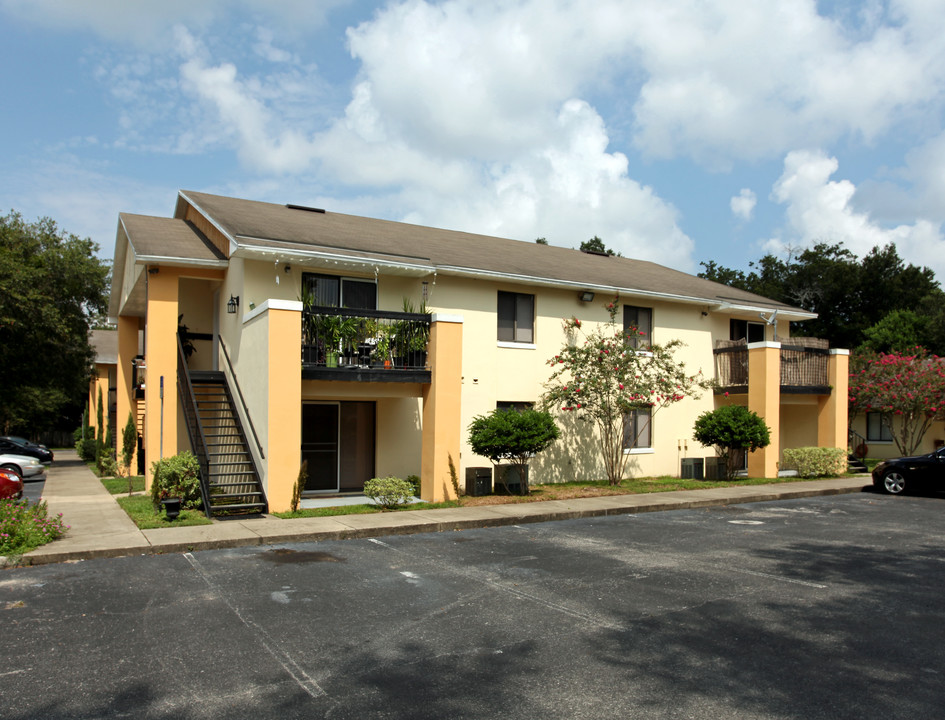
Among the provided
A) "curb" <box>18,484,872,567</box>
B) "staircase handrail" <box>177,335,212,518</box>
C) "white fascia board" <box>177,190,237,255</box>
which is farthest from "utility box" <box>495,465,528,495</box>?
"white fascia board" <box>177,190,237,255</box>

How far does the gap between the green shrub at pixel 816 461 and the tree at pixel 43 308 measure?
25768 mm

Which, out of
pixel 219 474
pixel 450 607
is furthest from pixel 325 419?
pixel 450 607

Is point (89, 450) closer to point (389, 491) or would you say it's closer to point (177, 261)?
point (177, 261)

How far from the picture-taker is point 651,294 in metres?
19.8

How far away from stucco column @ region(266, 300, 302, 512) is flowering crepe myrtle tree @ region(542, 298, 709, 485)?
7.08m

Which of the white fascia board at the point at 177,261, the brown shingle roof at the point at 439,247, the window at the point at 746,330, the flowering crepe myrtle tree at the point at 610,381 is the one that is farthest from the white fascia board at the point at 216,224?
the window at the point at 746,330

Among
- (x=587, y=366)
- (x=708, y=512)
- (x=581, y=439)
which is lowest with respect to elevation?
(x=708, y=512)

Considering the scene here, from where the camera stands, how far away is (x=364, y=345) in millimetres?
14773

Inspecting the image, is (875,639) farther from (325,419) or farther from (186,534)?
(325,419)

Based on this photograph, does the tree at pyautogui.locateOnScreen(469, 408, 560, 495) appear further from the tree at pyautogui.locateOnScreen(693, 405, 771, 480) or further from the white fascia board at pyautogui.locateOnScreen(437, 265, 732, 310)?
the tree at pyautogui.locateOnScreen(693, 405, 771, 480)

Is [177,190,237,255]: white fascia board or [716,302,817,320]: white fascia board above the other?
[177,190,237,255]: white fascia board

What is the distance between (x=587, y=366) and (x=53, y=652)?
45.1 ft

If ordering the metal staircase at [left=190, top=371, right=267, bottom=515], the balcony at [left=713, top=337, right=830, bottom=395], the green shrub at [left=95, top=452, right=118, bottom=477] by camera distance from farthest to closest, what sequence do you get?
the green shrub at [left=95, top=452, right=118, bottom=477] < the balcony at [left=713, top=337, right=830, bottom=395] < the metal staircase at [left=190, top=371, right=267, bottom=515]

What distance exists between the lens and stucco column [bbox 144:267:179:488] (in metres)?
16.5
